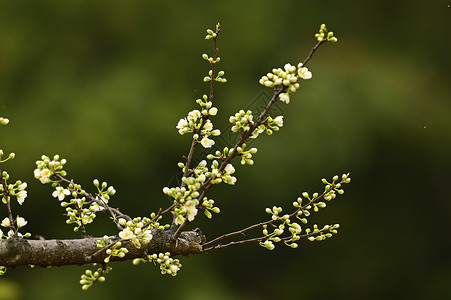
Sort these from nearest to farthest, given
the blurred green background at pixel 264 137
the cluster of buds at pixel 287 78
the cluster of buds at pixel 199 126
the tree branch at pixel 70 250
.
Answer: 1. the cluster of buds at pixel 287 78
2. the tree branch at pixel 70 250
3. the cluster of buds at pixel 199 126
4. the blurred green background at pixel 264 137

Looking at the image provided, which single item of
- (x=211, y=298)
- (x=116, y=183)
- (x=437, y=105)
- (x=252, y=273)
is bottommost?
(x=211, y=298)

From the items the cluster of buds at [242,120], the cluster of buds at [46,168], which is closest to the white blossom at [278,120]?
the cluster of buds at [242,120]

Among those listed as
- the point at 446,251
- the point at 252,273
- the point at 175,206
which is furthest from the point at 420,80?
the point at 175,206

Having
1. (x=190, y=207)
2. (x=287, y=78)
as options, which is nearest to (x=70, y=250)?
(x=190, y=207)

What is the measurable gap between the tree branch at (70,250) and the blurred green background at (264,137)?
5.02m

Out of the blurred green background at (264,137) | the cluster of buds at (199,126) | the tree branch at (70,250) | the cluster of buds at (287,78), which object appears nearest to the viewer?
the cluster of buds at (287,78)

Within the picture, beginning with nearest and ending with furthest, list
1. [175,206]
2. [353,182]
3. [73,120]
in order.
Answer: [175,206] → [73,120] → [353,182]

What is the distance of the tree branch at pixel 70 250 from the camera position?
5.49 ft

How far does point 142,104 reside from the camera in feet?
23.3

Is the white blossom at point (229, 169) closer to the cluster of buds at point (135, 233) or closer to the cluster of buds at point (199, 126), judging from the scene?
the cluster of buds at point (199, 126)

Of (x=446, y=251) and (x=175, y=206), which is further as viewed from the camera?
(x=446, y=251)

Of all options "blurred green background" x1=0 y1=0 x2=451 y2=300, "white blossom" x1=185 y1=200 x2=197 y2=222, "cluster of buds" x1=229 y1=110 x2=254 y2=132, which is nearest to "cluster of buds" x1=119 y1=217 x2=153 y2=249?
"white blossom" x1=185 y1=200 x2=197 y2=222

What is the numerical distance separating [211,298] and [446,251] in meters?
3.29

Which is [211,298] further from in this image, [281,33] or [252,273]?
[281,33]
